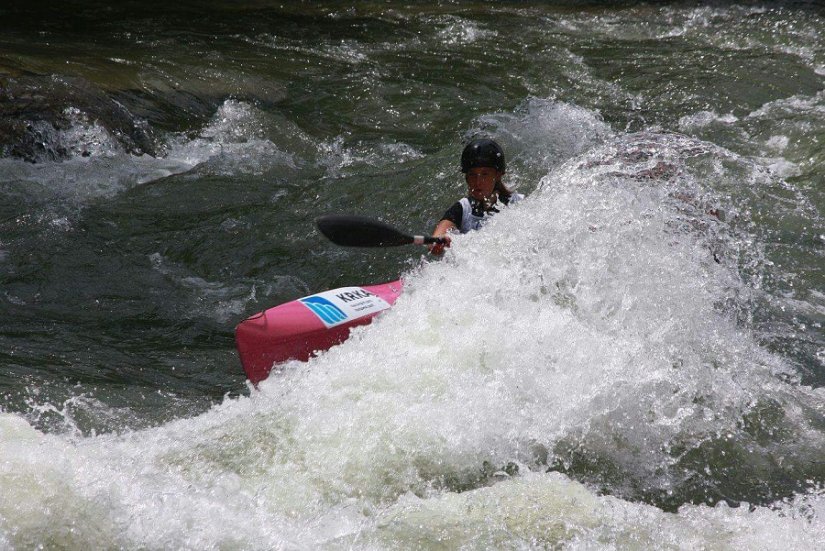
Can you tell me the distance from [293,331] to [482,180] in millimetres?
1523

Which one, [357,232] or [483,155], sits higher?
[483,155]

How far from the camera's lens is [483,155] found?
509 centimetres

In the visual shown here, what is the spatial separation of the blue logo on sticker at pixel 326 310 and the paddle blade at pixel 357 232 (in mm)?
466

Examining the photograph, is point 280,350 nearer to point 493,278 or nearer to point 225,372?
point 225,372

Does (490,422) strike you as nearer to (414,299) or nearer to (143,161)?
(414,299)

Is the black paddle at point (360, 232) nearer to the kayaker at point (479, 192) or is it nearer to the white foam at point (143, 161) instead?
the kayaker at point (479, 192)

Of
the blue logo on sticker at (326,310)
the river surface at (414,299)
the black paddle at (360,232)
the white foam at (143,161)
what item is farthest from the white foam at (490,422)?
the white foam at (143,161)

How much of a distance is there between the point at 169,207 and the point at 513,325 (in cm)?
320

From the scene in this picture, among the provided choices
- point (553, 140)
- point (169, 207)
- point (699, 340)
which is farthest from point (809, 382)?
point (169, 207)

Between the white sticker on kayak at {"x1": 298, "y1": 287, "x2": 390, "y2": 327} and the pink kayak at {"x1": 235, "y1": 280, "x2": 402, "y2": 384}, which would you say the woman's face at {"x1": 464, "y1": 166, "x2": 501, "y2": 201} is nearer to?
the white sticker on kayak at {"x1": 298, "y1": 287, "x2": 390, "y2": 327}

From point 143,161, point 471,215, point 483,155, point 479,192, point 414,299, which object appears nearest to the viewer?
point 414,299

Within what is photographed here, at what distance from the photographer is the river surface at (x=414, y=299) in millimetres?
3283

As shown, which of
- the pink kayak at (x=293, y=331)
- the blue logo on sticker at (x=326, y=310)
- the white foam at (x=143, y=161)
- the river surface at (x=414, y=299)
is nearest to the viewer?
the river surface at (x=414, y=299)

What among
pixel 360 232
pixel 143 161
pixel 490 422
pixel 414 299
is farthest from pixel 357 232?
pixel 143 161
